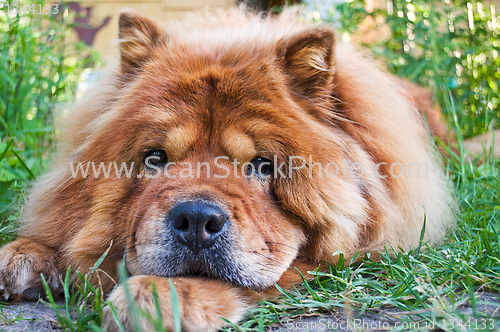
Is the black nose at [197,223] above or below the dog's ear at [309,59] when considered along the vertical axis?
below

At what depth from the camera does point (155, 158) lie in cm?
211

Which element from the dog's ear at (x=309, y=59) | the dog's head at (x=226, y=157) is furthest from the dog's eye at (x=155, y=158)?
the dog's ear at (x=309, y=59)

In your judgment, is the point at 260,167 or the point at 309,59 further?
the point at 309,59

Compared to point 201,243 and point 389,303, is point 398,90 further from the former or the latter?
point 201,243

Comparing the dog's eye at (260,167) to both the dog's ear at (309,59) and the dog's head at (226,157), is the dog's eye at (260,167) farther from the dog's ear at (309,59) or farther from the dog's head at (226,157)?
the dog's ear at (309,59)

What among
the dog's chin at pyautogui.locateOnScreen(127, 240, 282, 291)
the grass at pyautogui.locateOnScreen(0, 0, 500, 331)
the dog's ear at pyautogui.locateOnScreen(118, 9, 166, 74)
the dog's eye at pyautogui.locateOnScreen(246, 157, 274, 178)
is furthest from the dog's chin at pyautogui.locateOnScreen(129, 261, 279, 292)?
the dog's ear at pyautogui.locateOnScreen(118, 9, 166, 74)

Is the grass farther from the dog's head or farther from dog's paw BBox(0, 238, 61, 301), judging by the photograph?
the dog's head

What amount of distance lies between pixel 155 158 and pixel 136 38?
77cm

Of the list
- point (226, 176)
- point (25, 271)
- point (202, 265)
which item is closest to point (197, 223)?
point (202, 265)

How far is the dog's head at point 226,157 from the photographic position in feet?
5.80

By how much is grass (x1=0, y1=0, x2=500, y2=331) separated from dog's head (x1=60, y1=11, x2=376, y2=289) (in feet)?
0.80

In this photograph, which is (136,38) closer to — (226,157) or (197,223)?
(226,157)

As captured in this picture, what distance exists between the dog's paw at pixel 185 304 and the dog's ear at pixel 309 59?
3.84ft

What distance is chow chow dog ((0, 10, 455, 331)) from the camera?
1778mm
